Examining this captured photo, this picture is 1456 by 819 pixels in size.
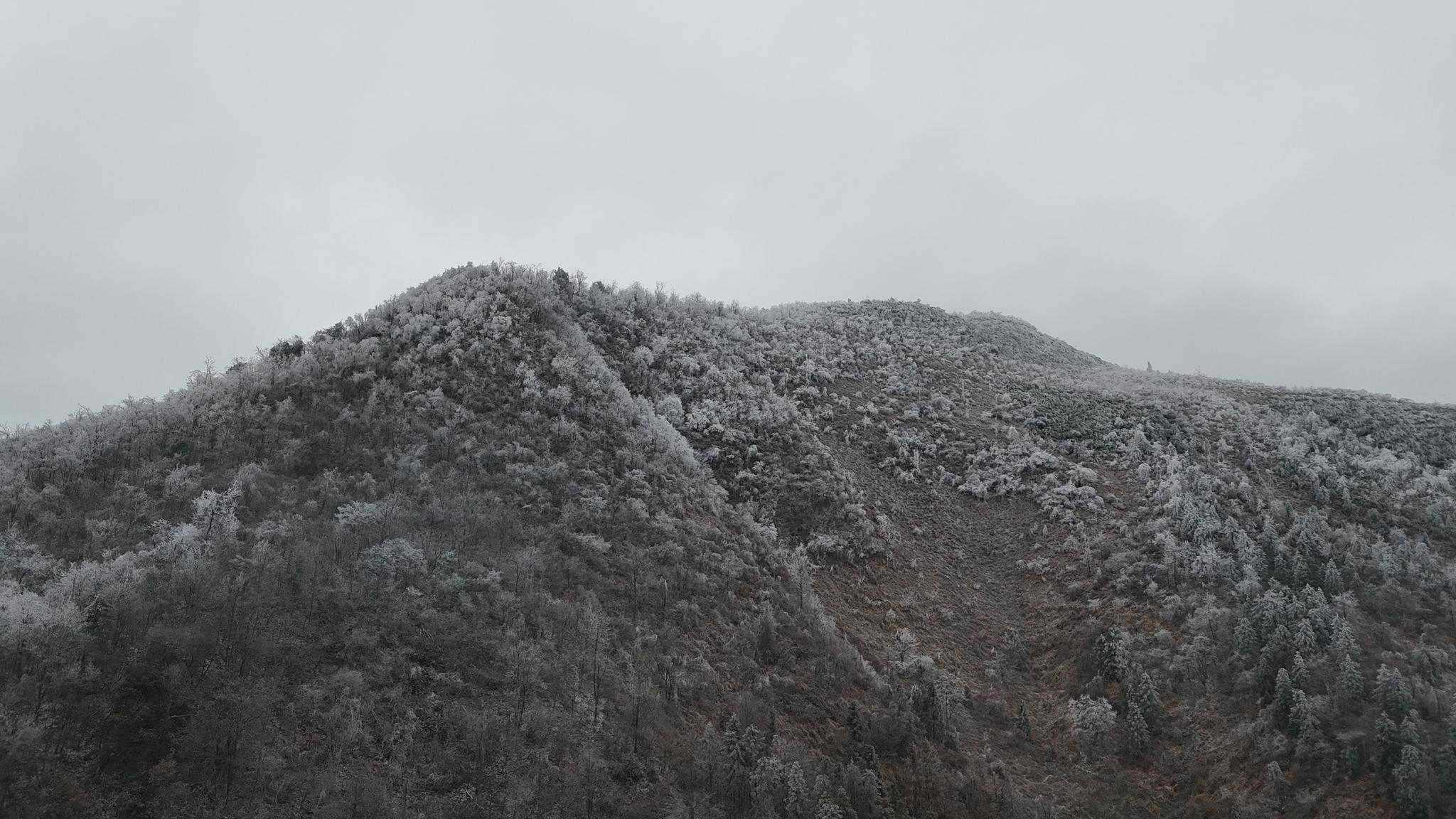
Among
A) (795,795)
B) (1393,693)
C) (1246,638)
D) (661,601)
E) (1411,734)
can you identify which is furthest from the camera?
(1246,638)

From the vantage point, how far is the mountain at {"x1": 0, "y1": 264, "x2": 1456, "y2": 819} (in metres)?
15.7

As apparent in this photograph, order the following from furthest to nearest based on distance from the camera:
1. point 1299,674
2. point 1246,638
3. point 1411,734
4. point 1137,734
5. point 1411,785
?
point 1246,638 < point 1137,734 < point 1299,674 < point 1411,734 < point 1411,785

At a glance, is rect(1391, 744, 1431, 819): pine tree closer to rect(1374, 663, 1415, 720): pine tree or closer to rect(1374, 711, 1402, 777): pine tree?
rect(1374, 711, 1402, 777): pine tree

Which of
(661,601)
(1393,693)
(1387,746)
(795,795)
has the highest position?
(661,601)

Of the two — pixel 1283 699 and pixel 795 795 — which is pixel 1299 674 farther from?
pixel 795 795

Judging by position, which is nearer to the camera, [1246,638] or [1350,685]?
[1350,685]

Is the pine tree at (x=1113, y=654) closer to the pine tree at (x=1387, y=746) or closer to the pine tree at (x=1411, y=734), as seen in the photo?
the pine tree at (x=1387, y=746)

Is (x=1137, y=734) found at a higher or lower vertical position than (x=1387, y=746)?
lower

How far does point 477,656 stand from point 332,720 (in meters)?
3.61

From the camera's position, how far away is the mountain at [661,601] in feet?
51.4

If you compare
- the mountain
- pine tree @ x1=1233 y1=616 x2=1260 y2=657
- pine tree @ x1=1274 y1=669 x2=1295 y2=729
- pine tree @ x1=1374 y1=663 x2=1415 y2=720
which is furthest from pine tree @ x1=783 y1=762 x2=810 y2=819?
pine tree @ x1=1374 y1=663 x2=1415 y2=720

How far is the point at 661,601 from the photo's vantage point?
73.7 feet

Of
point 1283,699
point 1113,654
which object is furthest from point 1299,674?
point 1113,654

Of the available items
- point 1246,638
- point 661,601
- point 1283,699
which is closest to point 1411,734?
point 1283,699
